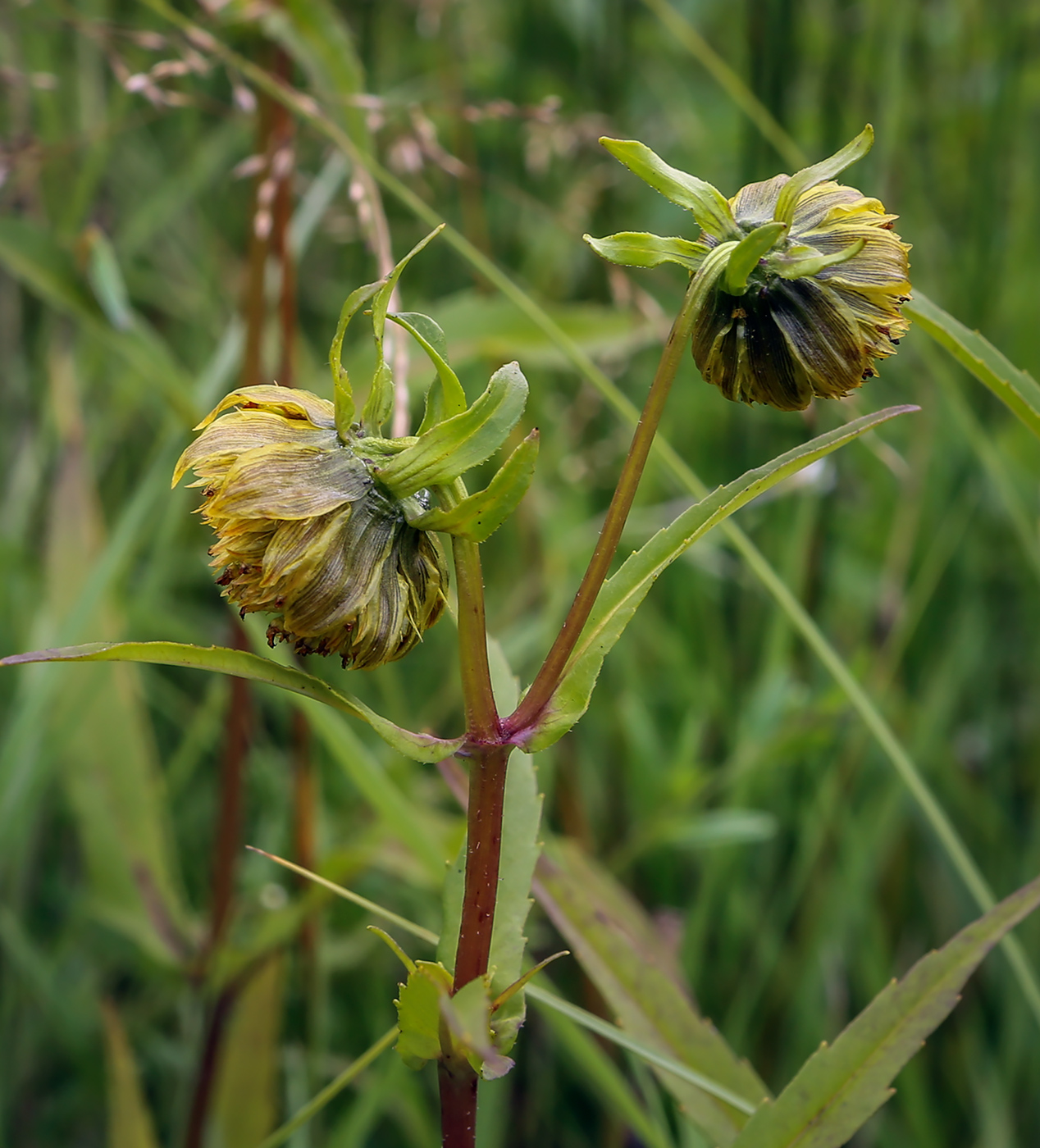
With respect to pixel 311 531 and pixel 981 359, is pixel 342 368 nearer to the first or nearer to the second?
pixel 311 531

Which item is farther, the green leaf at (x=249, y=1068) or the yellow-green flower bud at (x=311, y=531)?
the green leaf at (x=249, y=1068)

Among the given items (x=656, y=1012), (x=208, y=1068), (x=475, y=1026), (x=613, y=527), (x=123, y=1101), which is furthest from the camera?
(x=208, y=1068)

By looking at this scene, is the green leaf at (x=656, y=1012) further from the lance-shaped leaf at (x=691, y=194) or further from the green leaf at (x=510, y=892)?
the lance-shaped leaf at (x=691, y=194)

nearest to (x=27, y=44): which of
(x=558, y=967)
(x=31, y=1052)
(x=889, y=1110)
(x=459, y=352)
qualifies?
(x=459, y=352)

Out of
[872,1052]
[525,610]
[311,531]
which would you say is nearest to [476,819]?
[311,531]

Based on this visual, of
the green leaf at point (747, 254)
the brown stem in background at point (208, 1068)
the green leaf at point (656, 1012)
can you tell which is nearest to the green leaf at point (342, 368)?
the green leaf at point (747, 254)

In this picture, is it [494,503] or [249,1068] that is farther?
[249,1068]
